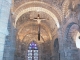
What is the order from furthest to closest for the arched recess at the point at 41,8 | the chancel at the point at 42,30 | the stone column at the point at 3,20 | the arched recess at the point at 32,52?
1. the arched recess at the point at 32,52
2. the arched recess at the point at 41,8
3. the chancel at the point at 42,30
4. the stone column at the point at 3,20

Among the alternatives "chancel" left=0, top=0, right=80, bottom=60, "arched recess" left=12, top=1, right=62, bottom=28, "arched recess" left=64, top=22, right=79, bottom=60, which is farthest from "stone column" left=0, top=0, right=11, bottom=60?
"arched recess" left=12, top=1, right=62, bottom=28

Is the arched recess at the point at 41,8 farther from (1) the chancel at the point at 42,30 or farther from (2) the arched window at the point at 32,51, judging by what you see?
(2) the arched window at the point at 32,51

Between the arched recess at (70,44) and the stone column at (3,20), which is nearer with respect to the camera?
the stone column at (3,20)

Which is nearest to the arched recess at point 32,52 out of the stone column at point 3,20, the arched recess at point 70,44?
the arched recess at point 70,44

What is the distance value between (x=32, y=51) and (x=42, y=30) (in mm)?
3164

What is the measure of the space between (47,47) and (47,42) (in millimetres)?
652

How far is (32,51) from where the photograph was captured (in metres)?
20.6

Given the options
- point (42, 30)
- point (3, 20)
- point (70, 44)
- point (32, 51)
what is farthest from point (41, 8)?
point (3, 20)

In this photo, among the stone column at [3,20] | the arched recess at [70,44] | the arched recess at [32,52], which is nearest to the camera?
the stone column at [3,20]

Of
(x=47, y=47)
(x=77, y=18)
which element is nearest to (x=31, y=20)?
(x=47, y=47)

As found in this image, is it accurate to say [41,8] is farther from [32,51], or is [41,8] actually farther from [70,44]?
[32,51]

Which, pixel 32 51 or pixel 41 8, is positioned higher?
pixel 41 8

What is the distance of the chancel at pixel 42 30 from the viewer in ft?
33.9

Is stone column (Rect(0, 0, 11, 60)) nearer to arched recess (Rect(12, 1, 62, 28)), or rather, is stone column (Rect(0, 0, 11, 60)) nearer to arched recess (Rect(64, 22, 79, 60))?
arched recess (Rect(64, 22, 79, 60))
